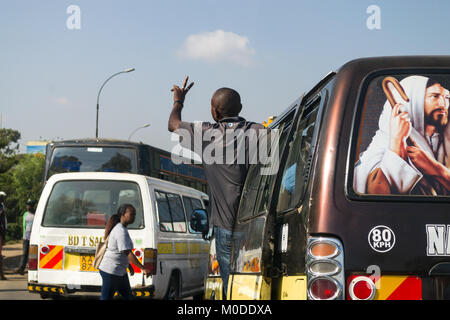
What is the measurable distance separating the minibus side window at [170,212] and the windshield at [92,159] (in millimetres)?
7275

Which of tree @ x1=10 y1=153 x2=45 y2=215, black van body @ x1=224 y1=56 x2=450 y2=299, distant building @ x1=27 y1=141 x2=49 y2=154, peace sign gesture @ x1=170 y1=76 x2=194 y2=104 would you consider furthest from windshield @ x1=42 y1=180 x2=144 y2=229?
distant building @ x1=27 y1=141 x2=49 y2=154

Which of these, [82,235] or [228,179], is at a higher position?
[228,179]

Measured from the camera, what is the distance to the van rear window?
332 cm

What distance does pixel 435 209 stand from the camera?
3.25 meters

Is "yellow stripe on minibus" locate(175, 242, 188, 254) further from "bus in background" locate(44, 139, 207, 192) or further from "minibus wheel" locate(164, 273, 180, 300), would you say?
"bus in background" locate(44, 139, 207, 192)

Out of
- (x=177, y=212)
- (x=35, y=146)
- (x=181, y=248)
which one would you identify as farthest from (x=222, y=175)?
(x=35, y=146)

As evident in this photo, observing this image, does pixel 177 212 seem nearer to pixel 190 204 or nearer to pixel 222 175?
pixel 190 204

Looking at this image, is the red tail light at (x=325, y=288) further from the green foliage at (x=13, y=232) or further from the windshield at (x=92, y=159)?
the green foliage at (x=13, y=232)

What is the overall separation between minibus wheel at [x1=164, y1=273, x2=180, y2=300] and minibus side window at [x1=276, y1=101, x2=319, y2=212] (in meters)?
6.98

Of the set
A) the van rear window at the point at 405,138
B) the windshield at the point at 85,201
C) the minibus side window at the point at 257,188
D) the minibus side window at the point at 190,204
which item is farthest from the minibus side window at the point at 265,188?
the minibus side window at the point at 190,204

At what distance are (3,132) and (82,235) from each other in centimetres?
8841

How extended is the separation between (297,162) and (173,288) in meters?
7.61
